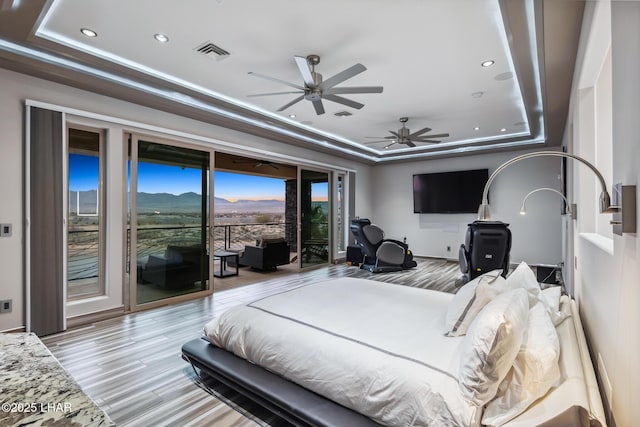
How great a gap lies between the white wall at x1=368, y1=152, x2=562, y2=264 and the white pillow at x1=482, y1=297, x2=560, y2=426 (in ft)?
21.7

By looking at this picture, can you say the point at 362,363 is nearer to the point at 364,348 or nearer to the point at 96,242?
the point at 364,348

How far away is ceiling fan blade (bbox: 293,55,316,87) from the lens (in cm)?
275

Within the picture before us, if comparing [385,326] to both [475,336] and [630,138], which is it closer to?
[475,336]

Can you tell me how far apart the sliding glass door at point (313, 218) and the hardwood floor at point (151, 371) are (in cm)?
278

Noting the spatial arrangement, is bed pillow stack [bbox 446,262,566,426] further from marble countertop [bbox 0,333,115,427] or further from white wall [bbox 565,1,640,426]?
marble countertop [bbox 0,333,115,427]

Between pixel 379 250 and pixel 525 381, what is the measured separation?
519 centimetres

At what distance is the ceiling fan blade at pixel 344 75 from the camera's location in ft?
9.00

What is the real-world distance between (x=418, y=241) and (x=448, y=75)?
5610mm

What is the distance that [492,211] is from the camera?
7.39 metres

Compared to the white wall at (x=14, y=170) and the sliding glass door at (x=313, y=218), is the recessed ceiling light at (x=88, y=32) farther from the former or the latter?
the sliding glass door at (x=313, y=218)

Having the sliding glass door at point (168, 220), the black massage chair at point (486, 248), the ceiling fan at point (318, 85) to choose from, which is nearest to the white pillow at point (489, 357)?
the ceiling fan at point (318, 85)

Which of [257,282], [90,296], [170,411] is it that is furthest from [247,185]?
[170,411]

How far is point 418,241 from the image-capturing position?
8.53 m

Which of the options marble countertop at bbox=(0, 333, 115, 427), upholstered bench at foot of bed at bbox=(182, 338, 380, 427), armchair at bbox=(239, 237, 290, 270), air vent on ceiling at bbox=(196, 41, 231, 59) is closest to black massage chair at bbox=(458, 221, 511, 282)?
armchair at bbox=(239, 237, 290, 270)
